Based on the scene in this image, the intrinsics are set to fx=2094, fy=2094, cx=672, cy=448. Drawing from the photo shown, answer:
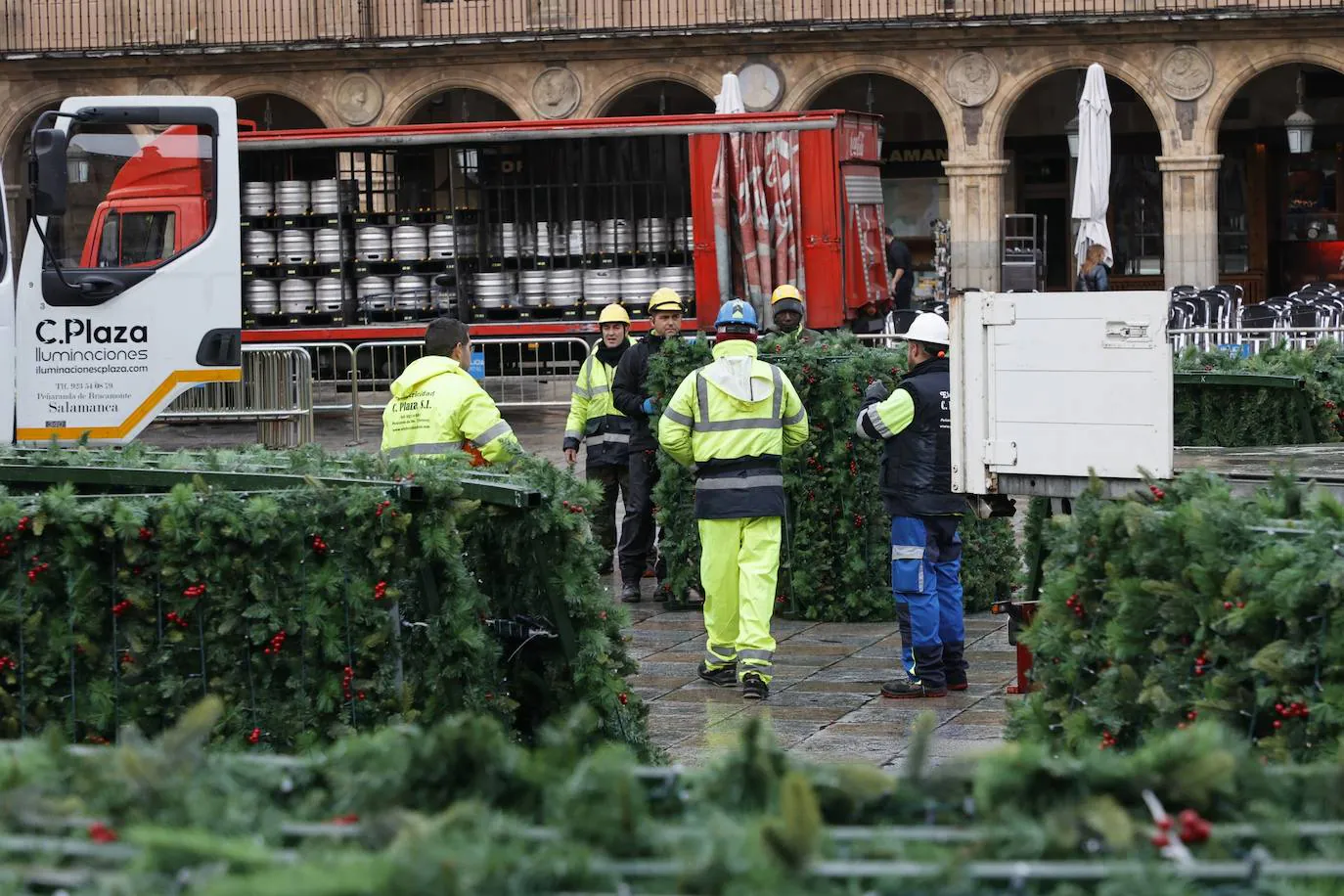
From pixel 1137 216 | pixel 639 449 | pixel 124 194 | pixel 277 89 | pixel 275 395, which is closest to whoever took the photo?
pixel 124 194

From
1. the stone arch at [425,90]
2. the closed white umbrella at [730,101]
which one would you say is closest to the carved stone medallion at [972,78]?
the stone arch at [425,90]

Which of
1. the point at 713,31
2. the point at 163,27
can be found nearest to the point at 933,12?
the point at 713,31

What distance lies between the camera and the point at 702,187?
21844 millimetres

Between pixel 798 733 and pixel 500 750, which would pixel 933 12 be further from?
pixel 500 750

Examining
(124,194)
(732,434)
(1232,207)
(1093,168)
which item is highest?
(1232,207)

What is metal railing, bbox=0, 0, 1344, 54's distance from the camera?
29.8 metres

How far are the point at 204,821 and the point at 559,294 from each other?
20586mm

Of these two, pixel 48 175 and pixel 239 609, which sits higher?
pixel 48 175

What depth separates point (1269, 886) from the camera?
8.15 ft

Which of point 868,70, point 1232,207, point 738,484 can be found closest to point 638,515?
point 738,484

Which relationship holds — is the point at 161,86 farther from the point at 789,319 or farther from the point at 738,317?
the point at 738,317

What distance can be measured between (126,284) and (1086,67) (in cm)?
2099

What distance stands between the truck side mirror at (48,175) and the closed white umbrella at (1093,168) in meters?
14.9

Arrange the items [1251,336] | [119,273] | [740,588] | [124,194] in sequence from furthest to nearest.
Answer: [1251,336], [119,273], [124,194], [740,588]
